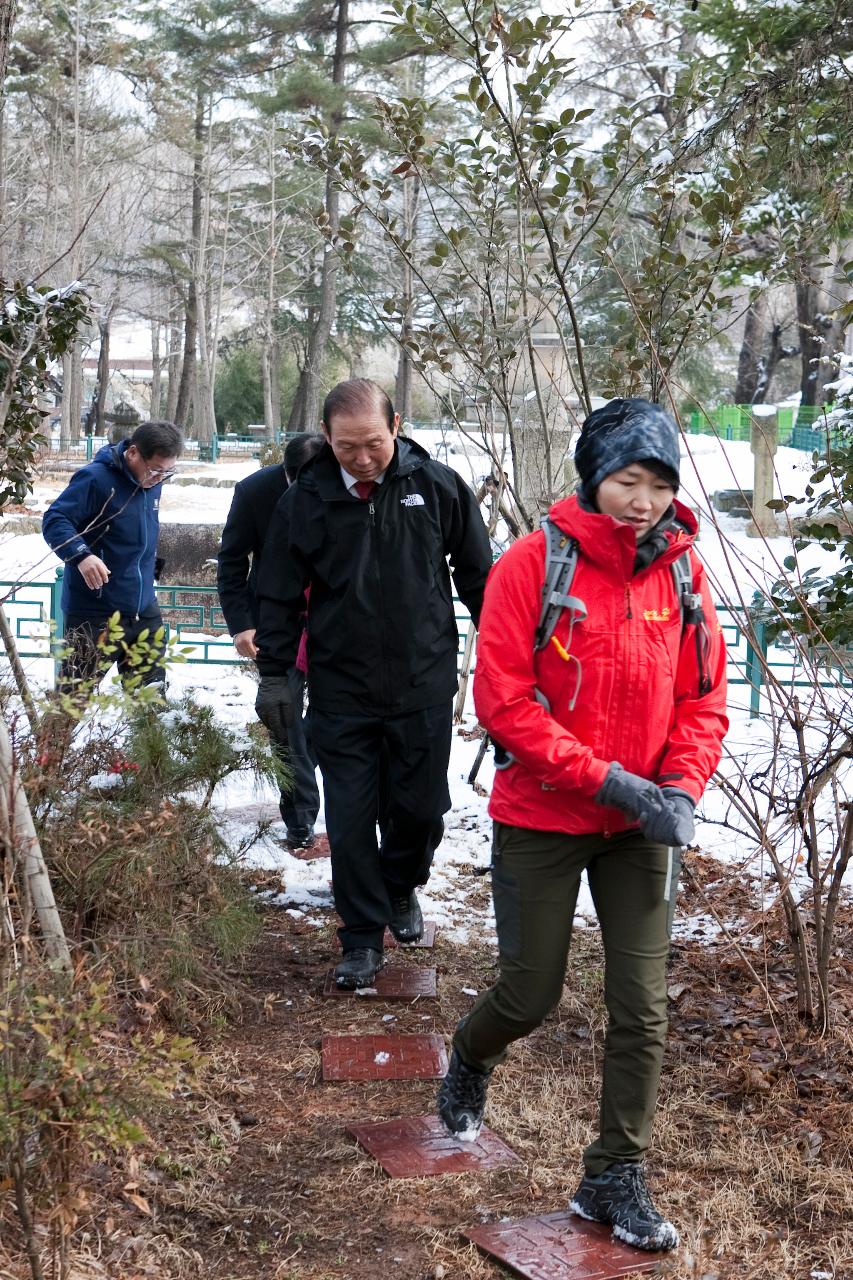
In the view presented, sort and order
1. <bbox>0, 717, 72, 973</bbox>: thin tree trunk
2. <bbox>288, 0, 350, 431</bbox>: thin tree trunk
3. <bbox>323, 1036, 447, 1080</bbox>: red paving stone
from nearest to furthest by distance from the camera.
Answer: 1. <bbox>0, 717, 72, 973</bbox>: thin tree trunk
2. <bbox>323, 1036, 447, 1080</bbox>: red paving stone
3. <bbox>288, 0, 350, 431</bbox>: thin tree trunk

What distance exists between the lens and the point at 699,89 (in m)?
4.80

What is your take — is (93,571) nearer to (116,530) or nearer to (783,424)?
(116,530)

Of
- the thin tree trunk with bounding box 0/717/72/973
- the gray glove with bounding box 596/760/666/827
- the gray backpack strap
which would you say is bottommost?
the thin tree trunk with bounding box 0/717/72/973

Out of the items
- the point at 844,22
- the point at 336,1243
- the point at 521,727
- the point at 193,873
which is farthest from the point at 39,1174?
the point at 844,22

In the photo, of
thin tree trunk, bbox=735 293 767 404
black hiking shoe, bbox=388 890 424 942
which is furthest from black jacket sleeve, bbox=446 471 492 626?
thin tree trunk, bbox=735 293 767 404

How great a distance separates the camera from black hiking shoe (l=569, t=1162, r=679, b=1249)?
2707 millimetres

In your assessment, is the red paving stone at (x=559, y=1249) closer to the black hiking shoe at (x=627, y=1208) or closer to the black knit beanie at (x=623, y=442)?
the black hiking shoe at (x=627, y=1208)

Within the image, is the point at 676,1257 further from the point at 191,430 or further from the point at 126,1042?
the point at 191,430

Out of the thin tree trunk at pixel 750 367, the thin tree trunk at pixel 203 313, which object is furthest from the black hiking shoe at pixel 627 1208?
the thin tree trunk at pixel 750 367

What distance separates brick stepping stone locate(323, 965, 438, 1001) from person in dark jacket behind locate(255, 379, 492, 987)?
0.04 m

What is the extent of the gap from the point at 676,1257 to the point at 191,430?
1574 inches

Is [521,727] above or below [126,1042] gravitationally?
above

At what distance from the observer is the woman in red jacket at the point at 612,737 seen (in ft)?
8.94

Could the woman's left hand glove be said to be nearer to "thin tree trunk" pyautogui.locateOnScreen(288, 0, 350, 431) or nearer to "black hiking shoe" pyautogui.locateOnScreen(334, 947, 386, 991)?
"black hiking shoe" pyautogui.locateOnScreen(334, 947, 386, 991)
